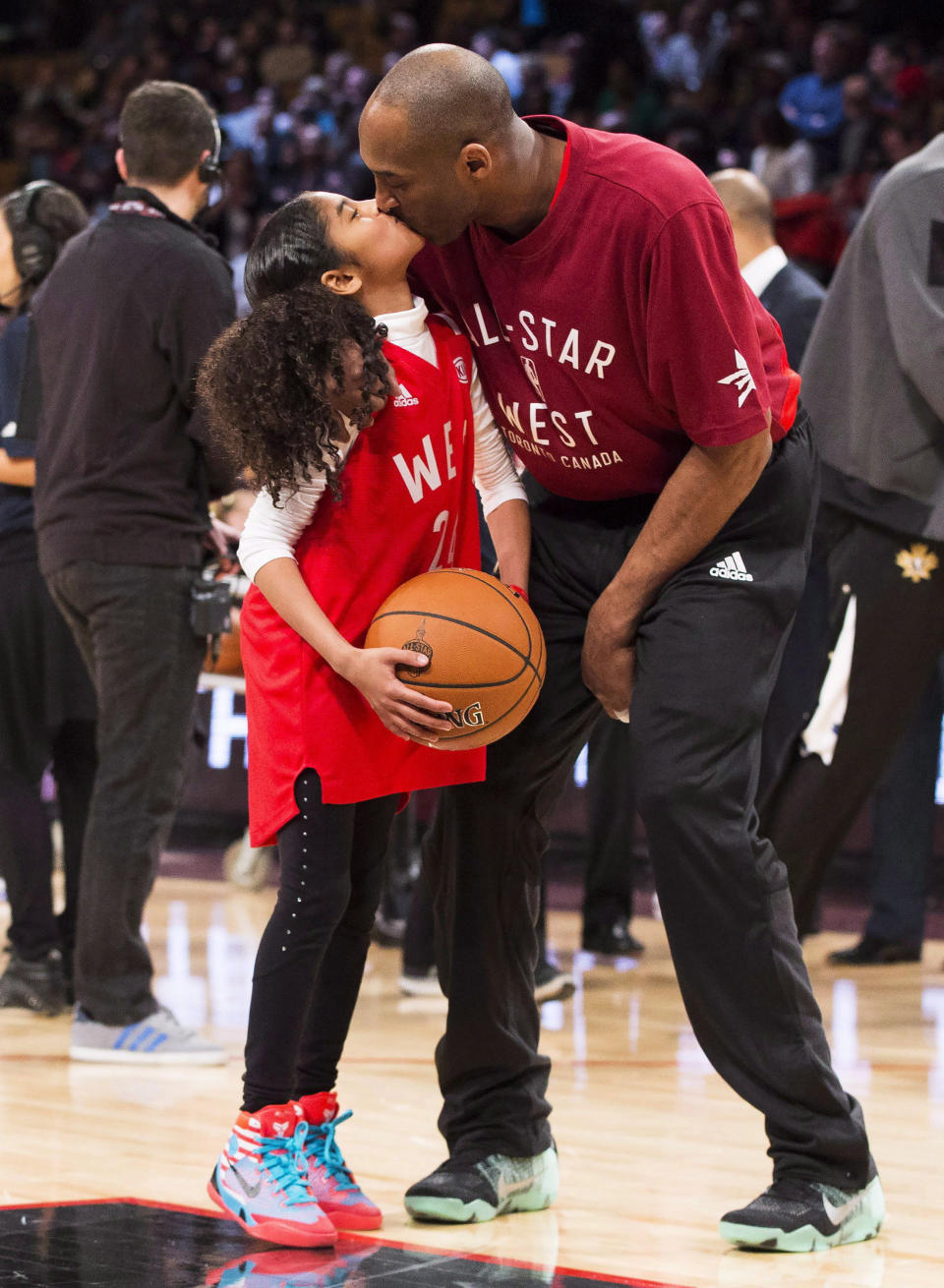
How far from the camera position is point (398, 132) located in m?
2.63

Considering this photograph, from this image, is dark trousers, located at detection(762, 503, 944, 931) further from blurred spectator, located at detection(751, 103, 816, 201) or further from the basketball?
blurred spectator, located at detection(751, 103, 816, 201)

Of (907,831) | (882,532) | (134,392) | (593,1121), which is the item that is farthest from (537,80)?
(593,1121)

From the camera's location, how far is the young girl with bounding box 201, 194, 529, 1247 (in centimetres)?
Answer: 274

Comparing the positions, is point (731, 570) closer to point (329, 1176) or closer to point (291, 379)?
point (291, 379)

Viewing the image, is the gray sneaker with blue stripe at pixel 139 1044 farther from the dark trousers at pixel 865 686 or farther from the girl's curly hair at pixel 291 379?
the girl's curly hair at pixel 291 379

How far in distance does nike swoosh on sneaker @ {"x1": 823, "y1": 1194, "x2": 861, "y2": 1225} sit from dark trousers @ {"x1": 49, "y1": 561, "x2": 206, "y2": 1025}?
2.02 m

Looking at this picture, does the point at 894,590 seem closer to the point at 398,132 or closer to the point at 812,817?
the point at 812,817

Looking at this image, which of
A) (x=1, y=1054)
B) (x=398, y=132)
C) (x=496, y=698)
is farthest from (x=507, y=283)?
(x=1, y=1054)

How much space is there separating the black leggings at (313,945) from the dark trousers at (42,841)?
6.36 feet

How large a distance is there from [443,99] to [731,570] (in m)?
0.85

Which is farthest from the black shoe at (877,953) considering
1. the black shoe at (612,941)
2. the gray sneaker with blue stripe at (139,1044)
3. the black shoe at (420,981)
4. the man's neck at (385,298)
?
the man's neck at (385,298)

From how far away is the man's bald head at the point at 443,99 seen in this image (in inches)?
103

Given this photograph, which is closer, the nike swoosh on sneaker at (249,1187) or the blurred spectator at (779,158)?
the nike swoosh on sneaker at (249,1187)

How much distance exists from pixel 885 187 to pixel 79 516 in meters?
2.18
